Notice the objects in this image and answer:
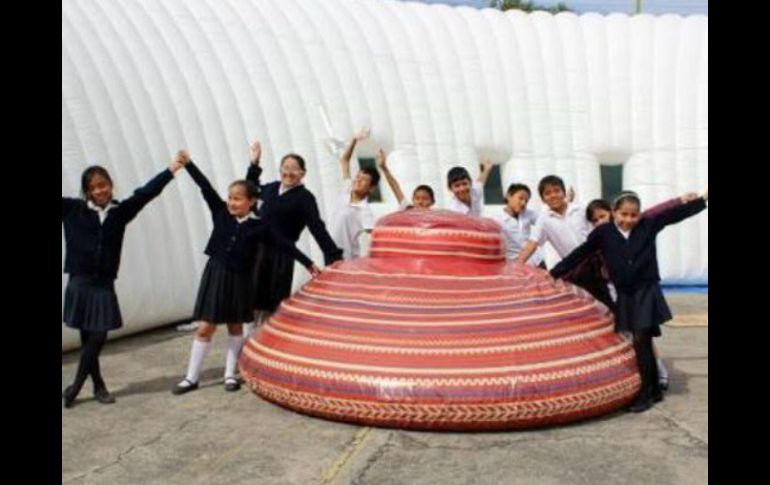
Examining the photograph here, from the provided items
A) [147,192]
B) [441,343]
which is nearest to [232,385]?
[147,192]

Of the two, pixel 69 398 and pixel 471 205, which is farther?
pixel 471 205

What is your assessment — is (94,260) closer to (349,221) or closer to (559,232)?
(349,221)

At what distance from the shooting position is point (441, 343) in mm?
3719

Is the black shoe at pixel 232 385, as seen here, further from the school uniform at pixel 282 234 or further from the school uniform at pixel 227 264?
the school uniform at pixel 282 234

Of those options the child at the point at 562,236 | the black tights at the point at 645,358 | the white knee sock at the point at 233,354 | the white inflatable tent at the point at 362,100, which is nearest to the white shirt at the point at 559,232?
the child at the point at 562,236

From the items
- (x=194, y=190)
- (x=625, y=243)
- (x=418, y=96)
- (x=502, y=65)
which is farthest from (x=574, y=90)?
(x=625, y=243)

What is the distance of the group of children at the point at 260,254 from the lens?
13.5ft

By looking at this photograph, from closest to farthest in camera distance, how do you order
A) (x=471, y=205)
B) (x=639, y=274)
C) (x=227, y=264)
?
(x=639, y=274), (x=227, y=264), (x=471, y=205)

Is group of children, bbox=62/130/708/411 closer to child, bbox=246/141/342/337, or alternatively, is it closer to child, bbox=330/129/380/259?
child, bbox=246/141/342/337

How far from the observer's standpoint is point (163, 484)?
3.06m

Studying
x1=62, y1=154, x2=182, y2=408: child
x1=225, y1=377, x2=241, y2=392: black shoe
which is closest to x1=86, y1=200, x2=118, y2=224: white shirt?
x1=62, y1=154, x2=182, y2=408: child

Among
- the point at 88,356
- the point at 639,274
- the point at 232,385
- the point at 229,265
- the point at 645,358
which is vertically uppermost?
the point at 229,265

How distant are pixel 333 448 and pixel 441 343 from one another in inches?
26.5

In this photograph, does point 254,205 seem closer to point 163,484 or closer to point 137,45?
point 163,484
